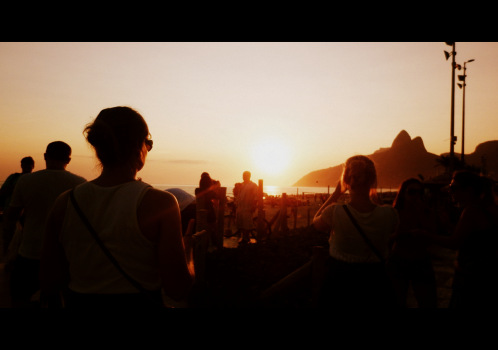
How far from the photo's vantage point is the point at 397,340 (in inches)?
96.8

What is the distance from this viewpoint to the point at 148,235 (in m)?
1.80

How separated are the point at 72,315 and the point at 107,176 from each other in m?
0.67

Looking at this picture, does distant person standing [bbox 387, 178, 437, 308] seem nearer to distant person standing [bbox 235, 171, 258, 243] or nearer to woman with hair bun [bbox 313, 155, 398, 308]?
woman with hair bun [bbox 313, 155, 398, 308]

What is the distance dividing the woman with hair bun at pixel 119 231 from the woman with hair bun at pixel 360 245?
1.55 m

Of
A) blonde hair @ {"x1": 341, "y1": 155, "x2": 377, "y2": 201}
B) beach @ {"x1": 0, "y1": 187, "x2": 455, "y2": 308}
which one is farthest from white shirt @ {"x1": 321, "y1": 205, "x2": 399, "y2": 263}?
beach @ {"x1": 0, "y1": 187, "x2": 455, "y2": 308}

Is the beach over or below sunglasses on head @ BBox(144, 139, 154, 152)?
below

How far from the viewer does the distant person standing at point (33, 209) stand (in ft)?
11.8

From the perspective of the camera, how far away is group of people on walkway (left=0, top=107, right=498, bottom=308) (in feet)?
5.92

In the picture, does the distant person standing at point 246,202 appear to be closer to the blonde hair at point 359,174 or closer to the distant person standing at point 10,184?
the distant person standing at point 10,184

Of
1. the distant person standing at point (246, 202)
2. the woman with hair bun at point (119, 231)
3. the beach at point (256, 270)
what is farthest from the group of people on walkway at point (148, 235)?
the distant person standing at point (246, 202)

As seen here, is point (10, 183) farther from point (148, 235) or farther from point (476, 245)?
point (476, 245)

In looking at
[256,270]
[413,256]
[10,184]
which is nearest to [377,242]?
[413,256]

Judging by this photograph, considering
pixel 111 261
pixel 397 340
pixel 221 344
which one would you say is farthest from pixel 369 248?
pixel 111 261
